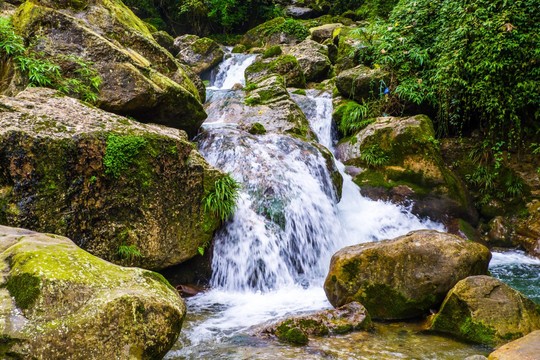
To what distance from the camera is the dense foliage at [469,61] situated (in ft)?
22.0

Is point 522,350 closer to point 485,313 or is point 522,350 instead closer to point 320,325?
point 485,313

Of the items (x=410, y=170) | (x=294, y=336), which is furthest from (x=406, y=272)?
(x=410, y=170)

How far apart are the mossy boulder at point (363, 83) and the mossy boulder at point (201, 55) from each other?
9.28m

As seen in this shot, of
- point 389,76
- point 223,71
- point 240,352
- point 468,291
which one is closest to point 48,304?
point 240,352

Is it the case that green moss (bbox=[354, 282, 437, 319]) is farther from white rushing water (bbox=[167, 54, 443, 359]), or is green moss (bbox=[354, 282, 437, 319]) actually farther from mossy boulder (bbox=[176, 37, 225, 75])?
mossy boulder (bbox=[176, 37, 225, 75])

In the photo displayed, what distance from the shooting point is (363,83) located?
10.1m

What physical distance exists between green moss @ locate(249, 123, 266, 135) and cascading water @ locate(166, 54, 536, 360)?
1.06 feet

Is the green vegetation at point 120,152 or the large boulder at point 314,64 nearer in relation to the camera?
the green vegetation at point 120,152

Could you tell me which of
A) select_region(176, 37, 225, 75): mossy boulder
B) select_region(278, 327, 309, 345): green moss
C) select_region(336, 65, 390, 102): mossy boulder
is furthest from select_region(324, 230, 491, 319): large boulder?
select_region(176, 37, 225, 75): mossy boulder

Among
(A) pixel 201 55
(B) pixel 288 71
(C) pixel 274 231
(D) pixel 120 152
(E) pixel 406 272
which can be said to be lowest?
(E) pixel 406 272

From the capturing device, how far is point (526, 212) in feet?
24.0

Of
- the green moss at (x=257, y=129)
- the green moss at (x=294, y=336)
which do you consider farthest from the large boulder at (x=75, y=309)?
the green moss at (x=257, y=129)

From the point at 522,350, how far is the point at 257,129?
7087 mm

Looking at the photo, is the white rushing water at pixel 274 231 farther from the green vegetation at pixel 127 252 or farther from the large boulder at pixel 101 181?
the green vegetation at pixel 127 252
